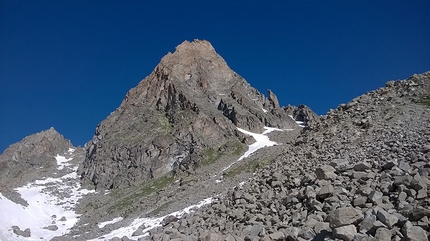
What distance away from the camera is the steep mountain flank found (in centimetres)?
1041

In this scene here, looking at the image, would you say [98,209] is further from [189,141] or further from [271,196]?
[271,196]

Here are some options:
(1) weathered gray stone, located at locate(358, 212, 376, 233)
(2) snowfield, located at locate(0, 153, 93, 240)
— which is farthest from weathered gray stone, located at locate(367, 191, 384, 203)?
(2) snowfield, located at locate(0, 153, 93, 240)

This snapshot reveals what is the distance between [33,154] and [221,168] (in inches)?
4467

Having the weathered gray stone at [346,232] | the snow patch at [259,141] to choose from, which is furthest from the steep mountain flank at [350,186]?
the snow patch at [259,141]

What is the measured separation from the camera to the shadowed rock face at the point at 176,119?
115m

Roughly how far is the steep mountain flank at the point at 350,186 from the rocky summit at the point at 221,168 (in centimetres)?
6

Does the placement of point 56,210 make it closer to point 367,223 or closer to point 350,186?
point 350,186

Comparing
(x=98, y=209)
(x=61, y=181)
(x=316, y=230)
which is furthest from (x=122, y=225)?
(x=61, y=181)

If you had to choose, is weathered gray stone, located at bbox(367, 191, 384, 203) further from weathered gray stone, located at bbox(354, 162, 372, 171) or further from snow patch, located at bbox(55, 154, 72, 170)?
snow patch, located at bbox(55, 154, 72, 170)

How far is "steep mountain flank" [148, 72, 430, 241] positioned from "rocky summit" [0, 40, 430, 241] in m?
0.06

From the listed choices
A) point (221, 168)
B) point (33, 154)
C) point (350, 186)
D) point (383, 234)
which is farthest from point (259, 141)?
point (383, 234)

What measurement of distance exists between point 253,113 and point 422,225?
137 metres

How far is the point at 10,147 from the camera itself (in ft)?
556

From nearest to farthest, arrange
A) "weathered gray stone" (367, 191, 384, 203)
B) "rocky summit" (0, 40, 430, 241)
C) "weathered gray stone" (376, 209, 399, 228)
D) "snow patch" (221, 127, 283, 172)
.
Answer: "weathered gray stone" (376, 209, 399, 228)
"weathered gray stone" (367, 191, 384, 203)
"rocky summit" (0, 40, 430, 241)
"snow patch" (221, 127, 283, 172)
